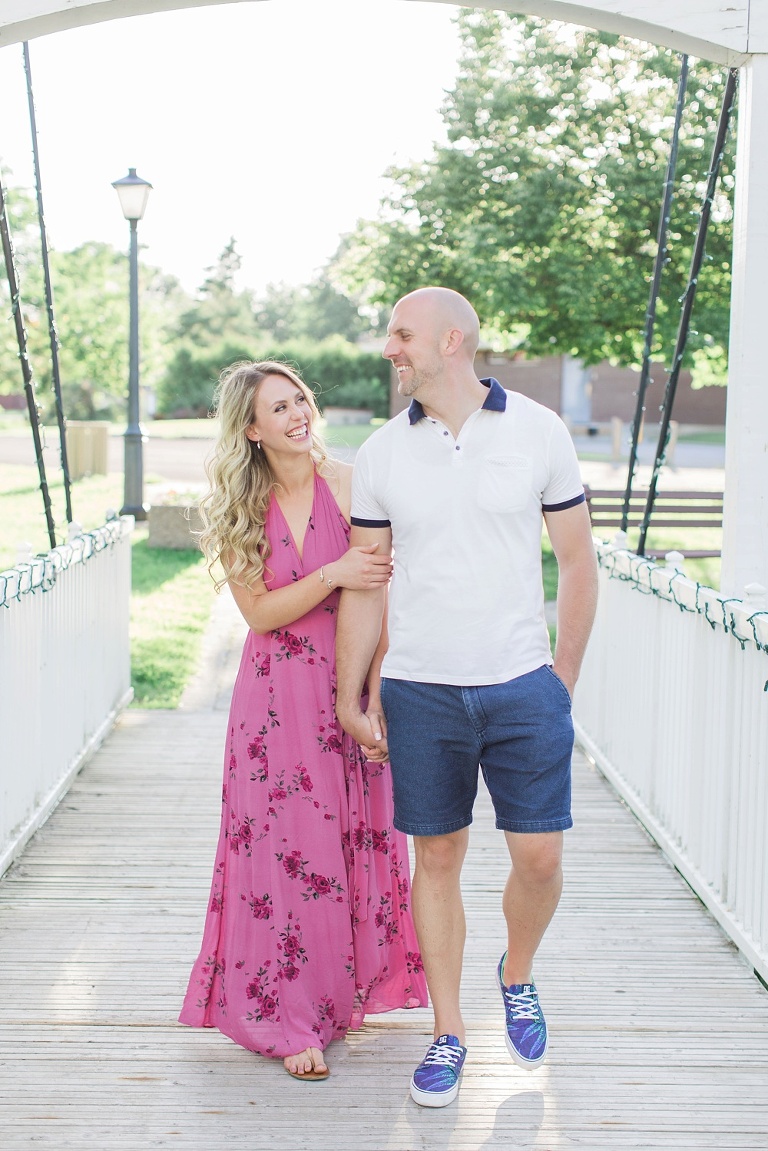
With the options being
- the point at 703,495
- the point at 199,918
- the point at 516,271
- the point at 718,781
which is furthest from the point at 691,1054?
the point at 516,271

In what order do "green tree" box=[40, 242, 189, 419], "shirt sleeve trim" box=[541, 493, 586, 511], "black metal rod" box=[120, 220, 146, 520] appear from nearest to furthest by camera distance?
"shirt sleeve trim" box=[541, 493, 586, 511], "black metal rod" box=[120, 220, 146, 520], "green tree" box=[40, 242, 189, 419]

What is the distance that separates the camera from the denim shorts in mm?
2748

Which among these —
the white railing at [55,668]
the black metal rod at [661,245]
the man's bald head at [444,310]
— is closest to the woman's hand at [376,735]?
the man's bald head at [444,310]

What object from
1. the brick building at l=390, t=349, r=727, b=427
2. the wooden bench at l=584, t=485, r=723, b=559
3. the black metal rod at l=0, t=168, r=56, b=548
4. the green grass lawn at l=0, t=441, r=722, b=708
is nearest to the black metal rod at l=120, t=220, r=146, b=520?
the green grass lawn at l=0, t=441, r=722, b=708

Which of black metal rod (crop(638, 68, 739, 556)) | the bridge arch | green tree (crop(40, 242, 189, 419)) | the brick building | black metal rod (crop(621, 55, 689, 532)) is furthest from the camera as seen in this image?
the brick building

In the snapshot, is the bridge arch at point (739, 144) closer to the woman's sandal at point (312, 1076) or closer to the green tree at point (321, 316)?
the woman's sandal at point (312, 1076)

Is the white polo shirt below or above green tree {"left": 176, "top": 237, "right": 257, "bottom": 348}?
below

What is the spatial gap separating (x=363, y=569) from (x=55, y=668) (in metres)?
2.38

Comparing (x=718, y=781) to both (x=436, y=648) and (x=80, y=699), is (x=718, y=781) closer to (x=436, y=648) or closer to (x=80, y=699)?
(x=436, y=648)

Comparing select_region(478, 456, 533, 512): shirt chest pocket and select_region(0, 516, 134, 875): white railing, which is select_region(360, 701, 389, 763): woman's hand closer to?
select_region(478, 456, 533, 512): shirt chest pocket

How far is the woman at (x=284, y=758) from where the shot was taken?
303cm

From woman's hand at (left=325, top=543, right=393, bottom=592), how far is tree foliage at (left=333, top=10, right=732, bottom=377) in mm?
9970

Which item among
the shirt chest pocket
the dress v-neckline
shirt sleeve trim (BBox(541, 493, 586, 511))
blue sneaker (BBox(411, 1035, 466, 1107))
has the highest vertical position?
the shirt chest pocket

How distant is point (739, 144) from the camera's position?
151 inches
